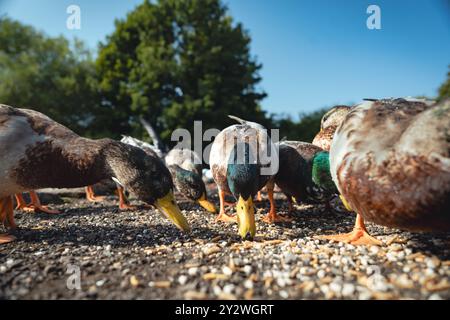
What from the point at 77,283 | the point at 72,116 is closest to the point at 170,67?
the point at 72,116

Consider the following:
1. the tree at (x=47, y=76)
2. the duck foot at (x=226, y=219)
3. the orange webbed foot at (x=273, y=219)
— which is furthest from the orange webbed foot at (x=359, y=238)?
the tree at (x=47, y=76)

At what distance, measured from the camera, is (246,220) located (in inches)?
102

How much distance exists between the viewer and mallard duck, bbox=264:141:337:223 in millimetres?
3410

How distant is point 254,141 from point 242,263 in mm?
1724

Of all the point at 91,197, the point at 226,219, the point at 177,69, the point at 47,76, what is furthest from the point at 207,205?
the point at 47,76

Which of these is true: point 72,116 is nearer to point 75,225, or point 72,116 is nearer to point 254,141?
point 75,225

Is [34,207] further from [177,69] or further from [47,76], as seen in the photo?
[47,76]

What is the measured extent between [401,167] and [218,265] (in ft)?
4.32

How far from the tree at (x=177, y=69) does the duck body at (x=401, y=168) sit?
1132 cm

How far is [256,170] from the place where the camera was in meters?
2.80

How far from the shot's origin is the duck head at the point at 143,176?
8.96 ft

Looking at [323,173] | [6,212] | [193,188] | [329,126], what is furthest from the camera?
[329,126]

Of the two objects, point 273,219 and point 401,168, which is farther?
point 273,219

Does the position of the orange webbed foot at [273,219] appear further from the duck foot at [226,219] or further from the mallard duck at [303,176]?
the duck foot at [226,219]
